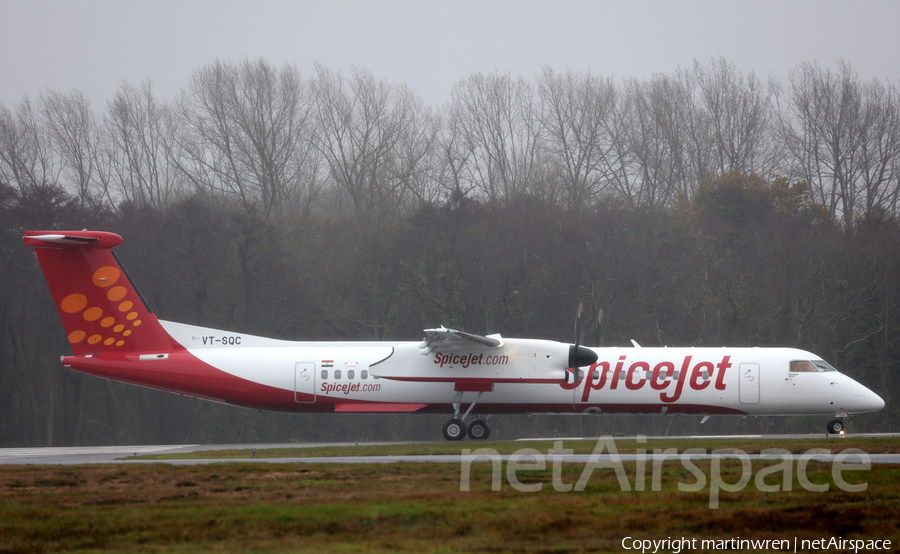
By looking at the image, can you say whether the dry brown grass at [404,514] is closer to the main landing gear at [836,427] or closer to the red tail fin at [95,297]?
the main landing gear at [836,427]

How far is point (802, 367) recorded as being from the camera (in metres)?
20.4

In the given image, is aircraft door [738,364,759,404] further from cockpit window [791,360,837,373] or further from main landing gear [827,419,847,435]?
main landing gear [827,419,847,435]

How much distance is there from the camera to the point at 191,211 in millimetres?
35062

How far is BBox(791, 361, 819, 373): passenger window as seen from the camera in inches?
800

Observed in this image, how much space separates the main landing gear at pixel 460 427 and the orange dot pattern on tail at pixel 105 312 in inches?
337

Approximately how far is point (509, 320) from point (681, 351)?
1429cm

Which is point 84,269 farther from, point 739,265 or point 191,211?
point 739,265

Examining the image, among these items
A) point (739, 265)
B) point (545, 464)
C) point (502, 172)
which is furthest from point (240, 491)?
point (502, 172)

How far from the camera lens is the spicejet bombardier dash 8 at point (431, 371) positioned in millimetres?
20219

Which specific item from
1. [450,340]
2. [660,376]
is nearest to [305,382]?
[450,340]

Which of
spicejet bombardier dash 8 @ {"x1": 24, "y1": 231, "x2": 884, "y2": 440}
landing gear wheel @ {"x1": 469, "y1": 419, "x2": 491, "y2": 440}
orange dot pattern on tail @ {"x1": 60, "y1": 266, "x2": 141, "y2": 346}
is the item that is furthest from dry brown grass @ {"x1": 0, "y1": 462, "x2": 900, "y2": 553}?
landing gear wheel @ {"x1": 469, "y1": 419, "x2": 491, "y2": 440}

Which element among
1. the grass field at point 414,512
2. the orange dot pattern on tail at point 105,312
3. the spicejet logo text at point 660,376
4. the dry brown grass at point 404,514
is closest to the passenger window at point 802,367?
the spicejet logo text at point 660,376

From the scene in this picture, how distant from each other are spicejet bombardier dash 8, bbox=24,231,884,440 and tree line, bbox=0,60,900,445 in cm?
915

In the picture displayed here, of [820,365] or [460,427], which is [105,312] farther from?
[820,365]
